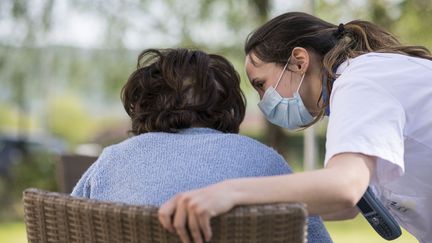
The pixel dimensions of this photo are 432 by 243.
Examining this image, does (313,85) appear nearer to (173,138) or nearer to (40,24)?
(173,138)

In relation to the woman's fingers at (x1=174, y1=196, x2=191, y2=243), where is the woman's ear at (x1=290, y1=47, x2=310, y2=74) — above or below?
above

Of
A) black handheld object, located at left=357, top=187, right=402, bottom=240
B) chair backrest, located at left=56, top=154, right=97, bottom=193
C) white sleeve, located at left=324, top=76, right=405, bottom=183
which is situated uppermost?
white sleeve, located at left=324, top=76, right=405, bottom=183

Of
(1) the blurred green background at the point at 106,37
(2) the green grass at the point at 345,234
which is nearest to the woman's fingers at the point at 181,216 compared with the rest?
(2) the green grass at the point at 345,234

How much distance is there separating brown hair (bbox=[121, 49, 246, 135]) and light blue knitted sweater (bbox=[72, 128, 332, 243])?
0.07m

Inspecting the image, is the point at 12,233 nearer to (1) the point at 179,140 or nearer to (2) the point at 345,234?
(2) the point at 345,234

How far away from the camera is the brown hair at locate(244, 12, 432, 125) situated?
7.32 feet

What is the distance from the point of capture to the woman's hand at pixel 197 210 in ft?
4.63

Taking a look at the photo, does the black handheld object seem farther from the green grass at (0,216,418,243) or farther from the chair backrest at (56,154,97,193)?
the green grass at (0,216,418,243)

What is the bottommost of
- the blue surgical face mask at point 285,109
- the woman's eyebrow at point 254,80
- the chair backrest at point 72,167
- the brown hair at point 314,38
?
the chair backrest at point 72,167

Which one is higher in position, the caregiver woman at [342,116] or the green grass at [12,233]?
the caregiver woman at [342,116]

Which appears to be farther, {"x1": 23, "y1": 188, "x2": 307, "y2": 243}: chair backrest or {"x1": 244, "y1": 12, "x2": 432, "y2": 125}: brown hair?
{"x1": 244, "y1": 12, "x2": 432, "y2": 125}: brown hair

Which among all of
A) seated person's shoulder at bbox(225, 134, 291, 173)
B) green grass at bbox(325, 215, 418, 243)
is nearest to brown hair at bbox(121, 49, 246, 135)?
seated person's shoulder at bbox(225, 134, 291, 173)

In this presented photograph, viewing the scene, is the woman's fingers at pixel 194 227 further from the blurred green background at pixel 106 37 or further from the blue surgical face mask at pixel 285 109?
the blurred green background at pixel 106 37

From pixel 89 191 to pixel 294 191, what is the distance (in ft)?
1.96
